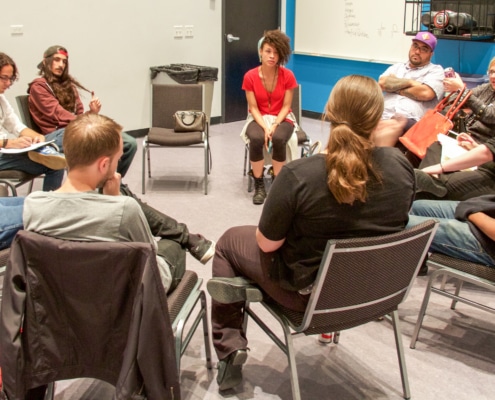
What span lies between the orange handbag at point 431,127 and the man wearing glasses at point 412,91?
1.22 ft

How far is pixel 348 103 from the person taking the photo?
187 cm

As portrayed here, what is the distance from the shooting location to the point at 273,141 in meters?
4.41

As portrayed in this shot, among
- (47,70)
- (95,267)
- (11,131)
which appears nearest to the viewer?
(95,267)

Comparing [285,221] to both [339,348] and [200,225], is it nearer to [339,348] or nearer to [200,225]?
[339,348]

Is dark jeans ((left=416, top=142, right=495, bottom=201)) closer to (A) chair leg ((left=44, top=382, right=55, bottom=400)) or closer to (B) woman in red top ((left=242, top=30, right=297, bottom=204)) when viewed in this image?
(B) woman in red top ((left=242, top=30, right=297, bottom=204))

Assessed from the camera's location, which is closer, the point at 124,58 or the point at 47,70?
the point at 47,70

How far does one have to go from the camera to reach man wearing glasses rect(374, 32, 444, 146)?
4.05 metres

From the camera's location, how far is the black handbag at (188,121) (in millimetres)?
4727

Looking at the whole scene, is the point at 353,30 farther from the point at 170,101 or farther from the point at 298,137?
the point at 170,101

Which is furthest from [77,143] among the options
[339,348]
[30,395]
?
[339,348]

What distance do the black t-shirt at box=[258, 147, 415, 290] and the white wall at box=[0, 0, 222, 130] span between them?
402 cm

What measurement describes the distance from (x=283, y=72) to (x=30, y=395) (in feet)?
10.6

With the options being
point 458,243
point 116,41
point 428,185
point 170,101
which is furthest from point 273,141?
point 116,41

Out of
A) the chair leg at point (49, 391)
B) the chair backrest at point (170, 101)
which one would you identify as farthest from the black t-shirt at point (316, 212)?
the chair backrest at point (170, 101)
